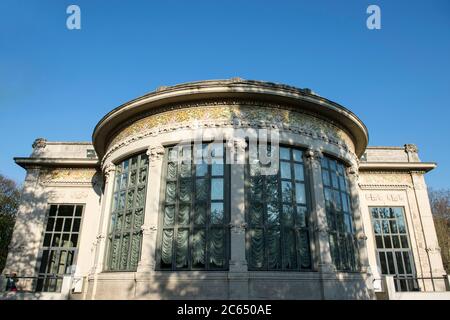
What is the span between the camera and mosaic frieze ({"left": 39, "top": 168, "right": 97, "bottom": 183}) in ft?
59.0

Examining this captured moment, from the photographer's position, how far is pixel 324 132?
12.8m

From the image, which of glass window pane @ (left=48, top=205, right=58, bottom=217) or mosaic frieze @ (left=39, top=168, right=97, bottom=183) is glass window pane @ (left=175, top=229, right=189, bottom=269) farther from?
glass window pane @ (left=48, top=205, right=58, bottom=217)

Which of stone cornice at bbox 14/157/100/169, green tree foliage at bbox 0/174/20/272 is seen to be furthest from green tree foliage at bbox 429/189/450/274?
green tree foliage at bbox 0/174/20/272

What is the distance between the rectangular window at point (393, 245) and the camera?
17.2 m

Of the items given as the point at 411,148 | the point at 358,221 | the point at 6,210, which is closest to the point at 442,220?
the point at 411,148

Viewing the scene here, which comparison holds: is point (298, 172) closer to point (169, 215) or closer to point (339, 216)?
point (339, 216)

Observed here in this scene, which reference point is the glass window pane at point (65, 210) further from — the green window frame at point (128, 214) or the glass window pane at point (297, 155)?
the glass window pane at point (297, 155)

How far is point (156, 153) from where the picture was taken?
468 inches

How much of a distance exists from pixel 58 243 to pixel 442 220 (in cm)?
3489

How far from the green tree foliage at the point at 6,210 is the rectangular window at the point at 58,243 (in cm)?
1623

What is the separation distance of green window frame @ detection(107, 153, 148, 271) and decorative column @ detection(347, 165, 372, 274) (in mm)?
8225

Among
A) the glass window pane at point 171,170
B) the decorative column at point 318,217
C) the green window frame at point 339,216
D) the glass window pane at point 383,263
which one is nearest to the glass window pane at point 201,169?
the glass window pane at point 171,170

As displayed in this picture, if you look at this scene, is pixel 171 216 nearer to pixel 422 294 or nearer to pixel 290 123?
pixel 290 123
